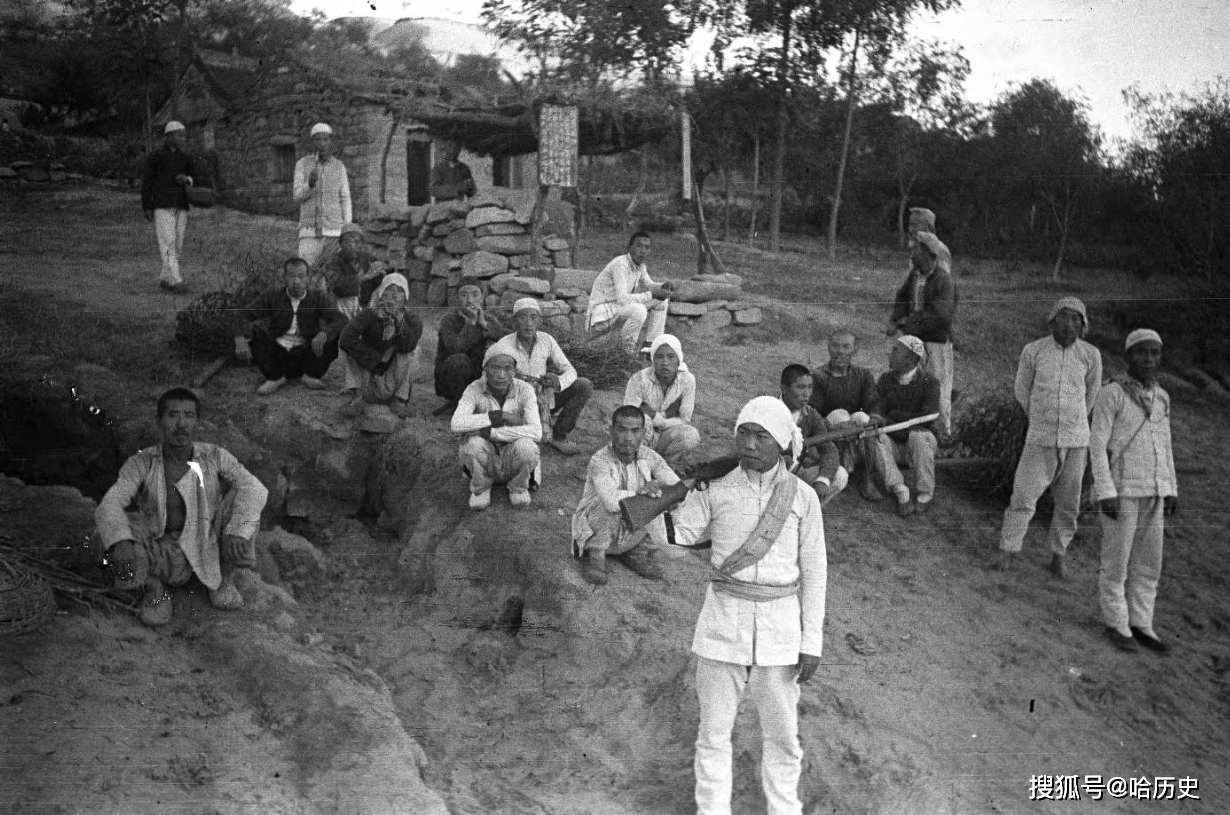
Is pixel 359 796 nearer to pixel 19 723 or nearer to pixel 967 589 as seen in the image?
pixel 19 723

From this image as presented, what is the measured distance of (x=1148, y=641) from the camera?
5.59m

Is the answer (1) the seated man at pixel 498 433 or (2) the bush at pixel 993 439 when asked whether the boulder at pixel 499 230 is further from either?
(2) the bush at pixel 993 439

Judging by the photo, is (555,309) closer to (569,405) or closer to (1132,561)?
(569,405)

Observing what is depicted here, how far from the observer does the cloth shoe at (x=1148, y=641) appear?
18.3ft

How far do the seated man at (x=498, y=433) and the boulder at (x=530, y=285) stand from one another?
3258 millimetres

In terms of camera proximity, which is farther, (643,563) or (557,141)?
(557,141)

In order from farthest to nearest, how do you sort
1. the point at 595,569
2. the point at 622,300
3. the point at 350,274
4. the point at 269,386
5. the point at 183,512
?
the point at 622,300
the point at 350,274
the point at 269,386
the point at 595,569
the point at 183,512

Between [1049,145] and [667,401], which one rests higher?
[1049,145]

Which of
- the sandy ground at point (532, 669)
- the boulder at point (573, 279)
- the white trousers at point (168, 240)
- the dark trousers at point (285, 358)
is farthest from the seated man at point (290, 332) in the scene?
the boulder at point (573, 279)

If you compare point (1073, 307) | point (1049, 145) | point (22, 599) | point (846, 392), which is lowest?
point (22, 599)

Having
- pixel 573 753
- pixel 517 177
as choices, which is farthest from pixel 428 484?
pixel 517 177

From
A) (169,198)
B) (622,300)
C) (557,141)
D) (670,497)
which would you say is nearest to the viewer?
(670,497)

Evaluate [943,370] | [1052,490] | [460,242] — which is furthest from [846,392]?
[460,242]

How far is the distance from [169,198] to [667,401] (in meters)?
3.94
